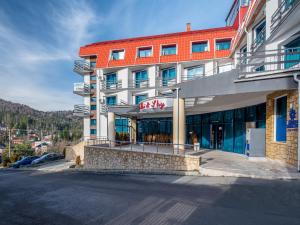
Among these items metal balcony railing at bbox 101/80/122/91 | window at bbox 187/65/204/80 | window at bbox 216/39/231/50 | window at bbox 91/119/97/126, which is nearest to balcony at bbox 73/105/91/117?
window at bbox 91/119/97/126

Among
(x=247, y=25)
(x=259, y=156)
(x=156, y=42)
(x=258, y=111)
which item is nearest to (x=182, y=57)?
(x=156, y=42)

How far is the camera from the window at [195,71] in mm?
21516

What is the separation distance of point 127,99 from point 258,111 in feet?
52.3

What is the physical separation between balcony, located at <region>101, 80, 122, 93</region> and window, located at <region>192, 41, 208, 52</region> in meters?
10.2

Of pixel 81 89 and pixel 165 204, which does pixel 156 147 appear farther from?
pixel 81 89

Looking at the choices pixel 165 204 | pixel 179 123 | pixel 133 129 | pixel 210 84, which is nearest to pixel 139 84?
pixel 133 129

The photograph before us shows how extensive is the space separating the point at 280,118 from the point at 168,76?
15316 mm

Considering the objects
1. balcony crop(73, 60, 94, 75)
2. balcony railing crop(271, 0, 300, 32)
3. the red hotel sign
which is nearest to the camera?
balcony railing crop(271, 0, 300, 32)

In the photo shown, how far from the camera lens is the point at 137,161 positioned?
1216 centimetres

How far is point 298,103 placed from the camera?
7.59 m

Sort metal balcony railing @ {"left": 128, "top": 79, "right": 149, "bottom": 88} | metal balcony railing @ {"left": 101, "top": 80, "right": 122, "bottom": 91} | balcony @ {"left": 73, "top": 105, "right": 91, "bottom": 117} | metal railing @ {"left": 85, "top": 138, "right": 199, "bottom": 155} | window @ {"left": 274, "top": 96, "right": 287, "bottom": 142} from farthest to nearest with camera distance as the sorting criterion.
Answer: balcony @ {"left": 73, "top": 105, "right": 91, "bottom": 117} → metal balcony railing @ {"left": 101, "top": 80, "right": 122, "bottom": 91} → metal balcony railing @ {"left": 128, "top": 79, "right": 149, "bottom": 88} → metal railing @ {"left": 85, "top": 138, "right": 199, "bottom": 155} → window @ {"left": 274, "top": 96, "right": 287, "bottom": 142}

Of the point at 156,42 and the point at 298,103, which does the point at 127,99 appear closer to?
the point at 156,42

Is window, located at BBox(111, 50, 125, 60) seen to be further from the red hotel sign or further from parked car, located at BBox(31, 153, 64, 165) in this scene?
parked car, located at BBox(31, 153, 64, 165)

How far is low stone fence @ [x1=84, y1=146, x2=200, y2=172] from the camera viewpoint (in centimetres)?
928
